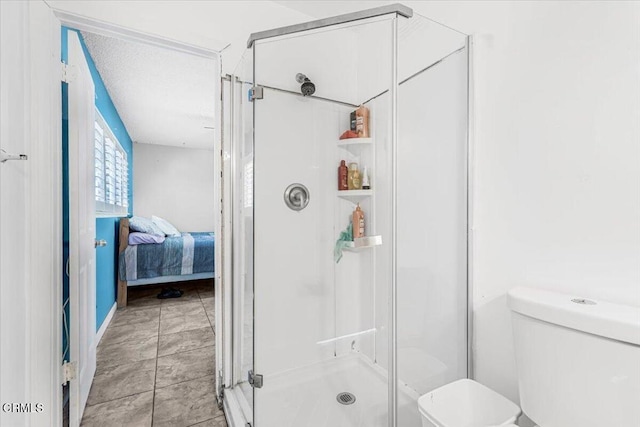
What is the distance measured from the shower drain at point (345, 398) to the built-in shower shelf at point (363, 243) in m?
0.84

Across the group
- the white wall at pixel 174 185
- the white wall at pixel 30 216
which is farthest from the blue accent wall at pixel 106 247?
the white wall at pixel 174 185

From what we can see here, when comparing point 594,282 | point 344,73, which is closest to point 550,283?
point 594,282

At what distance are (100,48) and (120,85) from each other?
0.70 metres

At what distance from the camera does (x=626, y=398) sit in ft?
2.34

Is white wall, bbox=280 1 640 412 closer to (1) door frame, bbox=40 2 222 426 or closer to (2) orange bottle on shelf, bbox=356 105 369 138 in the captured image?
(2) orange bottle on shelf, bbox=356 105 369 138

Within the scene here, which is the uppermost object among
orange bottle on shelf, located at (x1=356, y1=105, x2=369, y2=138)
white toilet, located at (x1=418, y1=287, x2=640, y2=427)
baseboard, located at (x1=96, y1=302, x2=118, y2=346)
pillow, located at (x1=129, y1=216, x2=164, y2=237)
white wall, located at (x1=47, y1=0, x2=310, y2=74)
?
white wall, located at (x1=47, y1=0, x2=310, y2=74)

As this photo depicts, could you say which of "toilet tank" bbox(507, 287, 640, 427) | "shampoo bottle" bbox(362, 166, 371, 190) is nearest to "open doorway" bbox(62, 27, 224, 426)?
"shampoo bottle" bbox(362, 166, 371, 190)

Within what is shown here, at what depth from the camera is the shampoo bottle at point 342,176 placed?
185cm

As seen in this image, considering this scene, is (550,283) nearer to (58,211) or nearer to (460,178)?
(460,178)

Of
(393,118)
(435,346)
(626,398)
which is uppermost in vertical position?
(393,118)

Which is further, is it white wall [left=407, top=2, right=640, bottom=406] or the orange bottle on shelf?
the orange bottle on shelf

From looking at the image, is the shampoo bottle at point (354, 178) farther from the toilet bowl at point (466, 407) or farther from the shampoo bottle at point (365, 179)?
the toilet bowl at point (466, 407)

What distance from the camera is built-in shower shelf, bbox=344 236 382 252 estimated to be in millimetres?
1552

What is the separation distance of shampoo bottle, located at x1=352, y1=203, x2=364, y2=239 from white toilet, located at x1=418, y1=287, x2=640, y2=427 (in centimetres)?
88
